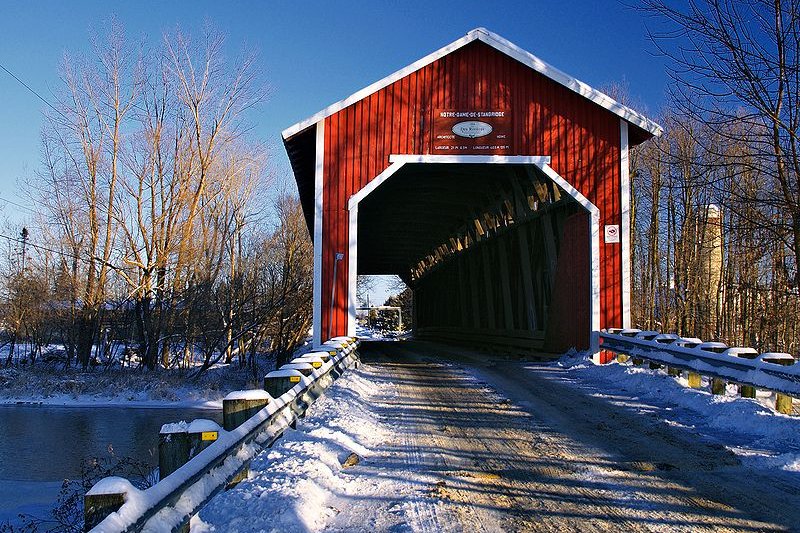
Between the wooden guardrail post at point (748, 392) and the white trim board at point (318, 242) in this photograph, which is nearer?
the wooden guardrail post at point (748, 392)

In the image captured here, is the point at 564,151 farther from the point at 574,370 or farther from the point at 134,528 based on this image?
the point at 134,528

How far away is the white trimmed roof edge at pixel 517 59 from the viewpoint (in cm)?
1288

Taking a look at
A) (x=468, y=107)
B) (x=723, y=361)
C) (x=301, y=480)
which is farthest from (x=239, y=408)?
(x=468, y=107)

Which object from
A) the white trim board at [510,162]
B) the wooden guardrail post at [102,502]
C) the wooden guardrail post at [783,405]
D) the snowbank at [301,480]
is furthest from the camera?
the white trim board at [510,162]

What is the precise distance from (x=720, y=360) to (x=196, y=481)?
6507 mm

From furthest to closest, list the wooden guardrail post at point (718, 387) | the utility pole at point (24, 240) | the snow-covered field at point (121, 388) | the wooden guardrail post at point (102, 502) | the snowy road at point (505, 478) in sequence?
the utility pole at point (24, 240)
the snow-covered field at point (121, 388)
the wooden guardrail post at point (718, 387)
the snowy road at point (505, 478)
the wooden guardrail post at point (102, 502)

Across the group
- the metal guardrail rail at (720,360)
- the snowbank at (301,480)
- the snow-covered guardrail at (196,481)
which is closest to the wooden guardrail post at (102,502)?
the snow-covered guardrail at (196,481)

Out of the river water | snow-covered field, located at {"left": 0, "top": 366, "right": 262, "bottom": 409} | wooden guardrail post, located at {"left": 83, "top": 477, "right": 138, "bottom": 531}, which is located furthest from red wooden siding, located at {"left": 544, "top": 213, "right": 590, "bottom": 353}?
wooden guardrail post, located at {"left": 83, "top": 477, "right": 138, "bottom": 531}

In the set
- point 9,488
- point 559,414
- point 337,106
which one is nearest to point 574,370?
point 559,414

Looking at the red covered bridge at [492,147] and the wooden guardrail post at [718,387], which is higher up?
the red covered bridge at [492,147]

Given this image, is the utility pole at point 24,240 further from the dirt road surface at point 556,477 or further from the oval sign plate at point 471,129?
the dirt road surface at point 556,477

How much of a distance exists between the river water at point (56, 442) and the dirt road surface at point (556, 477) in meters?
5.59

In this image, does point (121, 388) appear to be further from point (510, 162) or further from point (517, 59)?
point (517, 59)

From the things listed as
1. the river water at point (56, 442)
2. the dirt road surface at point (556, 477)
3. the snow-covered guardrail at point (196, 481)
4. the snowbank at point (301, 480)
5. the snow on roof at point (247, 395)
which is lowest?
the river water at point (56, 442)
